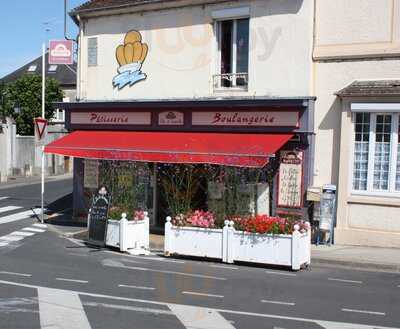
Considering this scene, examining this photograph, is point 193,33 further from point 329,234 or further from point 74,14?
point 329,234

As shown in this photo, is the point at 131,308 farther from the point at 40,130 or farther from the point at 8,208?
the point at 8,208

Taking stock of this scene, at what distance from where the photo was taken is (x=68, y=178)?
3319 centimetres

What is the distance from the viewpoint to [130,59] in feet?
54.5

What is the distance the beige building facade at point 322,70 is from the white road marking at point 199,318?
256 inches

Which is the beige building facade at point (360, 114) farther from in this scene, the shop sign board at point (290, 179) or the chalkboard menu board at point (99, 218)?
the chalkboard menu board at point (99, 218)

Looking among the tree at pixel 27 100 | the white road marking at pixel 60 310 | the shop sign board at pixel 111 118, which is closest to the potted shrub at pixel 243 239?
the white road marking at pixel 60 310

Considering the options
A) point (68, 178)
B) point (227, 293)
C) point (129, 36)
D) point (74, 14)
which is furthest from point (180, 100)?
point (68, 178)

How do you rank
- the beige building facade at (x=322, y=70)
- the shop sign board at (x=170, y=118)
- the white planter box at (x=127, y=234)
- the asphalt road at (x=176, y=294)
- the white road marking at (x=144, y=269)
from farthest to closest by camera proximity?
the shop sign board at (x=170, y=118)
the beige building facade at (x=322, y=70)
the white planter box at (x=127, y=234)
the white road marking at (x=144, y=269)
the asphalt road at (x=176, y=294)

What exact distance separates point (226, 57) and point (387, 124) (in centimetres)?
451

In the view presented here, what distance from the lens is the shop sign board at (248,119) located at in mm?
13883

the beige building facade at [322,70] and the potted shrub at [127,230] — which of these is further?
the beige building facade at [322,70]

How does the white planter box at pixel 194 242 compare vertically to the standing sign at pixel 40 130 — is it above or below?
below

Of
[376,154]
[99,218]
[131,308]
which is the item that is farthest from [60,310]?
[376,154]

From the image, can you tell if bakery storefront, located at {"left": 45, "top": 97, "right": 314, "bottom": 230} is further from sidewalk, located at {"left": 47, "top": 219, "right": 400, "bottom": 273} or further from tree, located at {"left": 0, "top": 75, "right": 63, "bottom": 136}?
tree, located at {"left": 0, "top": 75, "right": 63, "bottom": 136}
